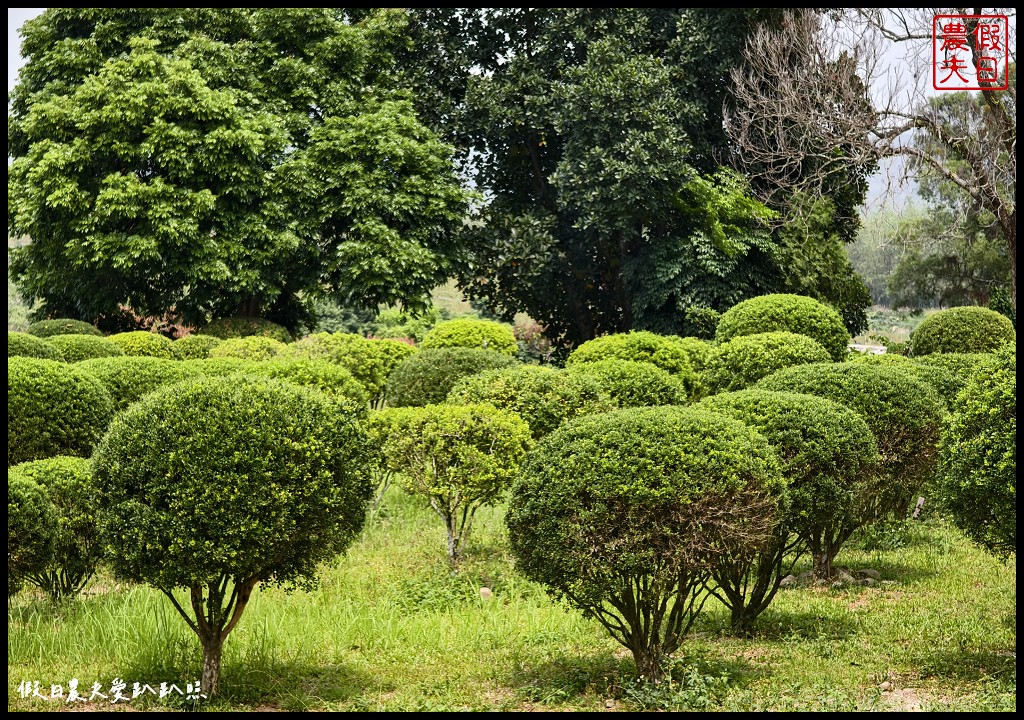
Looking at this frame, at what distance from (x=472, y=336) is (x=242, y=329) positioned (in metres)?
5.68

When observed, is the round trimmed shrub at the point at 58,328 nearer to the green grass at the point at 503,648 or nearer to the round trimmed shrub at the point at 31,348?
the round trimmed shrub at the point at 31,348

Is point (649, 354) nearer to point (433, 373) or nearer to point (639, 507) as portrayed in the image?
point (433, 373)

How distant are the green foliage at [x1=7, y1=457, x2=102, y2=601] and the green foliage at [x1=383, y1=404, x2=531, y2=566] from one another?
6.86 feet

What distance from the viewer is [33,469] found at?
21.5ft

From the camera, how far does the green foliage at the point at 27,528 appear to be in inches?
237

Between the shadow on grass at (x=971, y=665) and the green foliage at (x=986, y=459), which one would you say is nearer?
the green foliage at (x=986, y=459)

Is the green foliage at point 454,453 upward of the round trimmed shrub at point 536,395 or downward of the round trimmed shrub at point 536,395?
downward

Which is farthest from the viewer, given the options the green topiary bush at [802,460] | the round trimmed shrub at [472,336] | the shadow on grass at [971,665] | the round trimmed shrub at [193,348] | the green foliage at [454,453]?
A: the round trimmed shrub at [193,348]

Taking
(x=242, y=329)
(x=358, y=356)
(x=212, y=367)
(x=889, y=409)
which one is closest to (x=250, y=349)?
(x=358, y=356)

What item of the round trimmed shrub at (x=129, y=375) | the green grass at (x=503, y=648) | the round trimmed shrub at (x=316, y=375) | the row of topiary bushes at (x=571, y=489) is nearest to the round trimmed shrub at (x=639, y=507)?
the row of topiary bushes at (x=571, y=489)

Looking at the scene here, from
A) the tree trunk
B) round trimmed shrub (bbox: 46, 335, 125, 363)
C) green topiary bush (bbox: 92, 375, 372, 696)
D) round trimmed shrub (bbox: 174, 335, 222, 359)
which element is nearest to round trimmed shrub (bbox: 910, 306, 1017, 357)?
round trimmed shrub (bbox: 174, 335, 222, 359)

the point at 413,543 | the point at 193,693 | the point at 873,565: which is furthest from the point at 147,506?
the point at 873,565

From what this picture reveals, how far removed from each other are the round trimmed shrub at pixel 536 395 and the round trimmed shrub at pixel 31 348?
5.83 meters

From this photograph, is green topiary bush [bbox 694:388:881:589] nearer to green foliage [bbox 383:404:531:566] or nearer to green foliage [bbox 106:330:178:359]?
green foliage [bbox 383:404:531:566]
